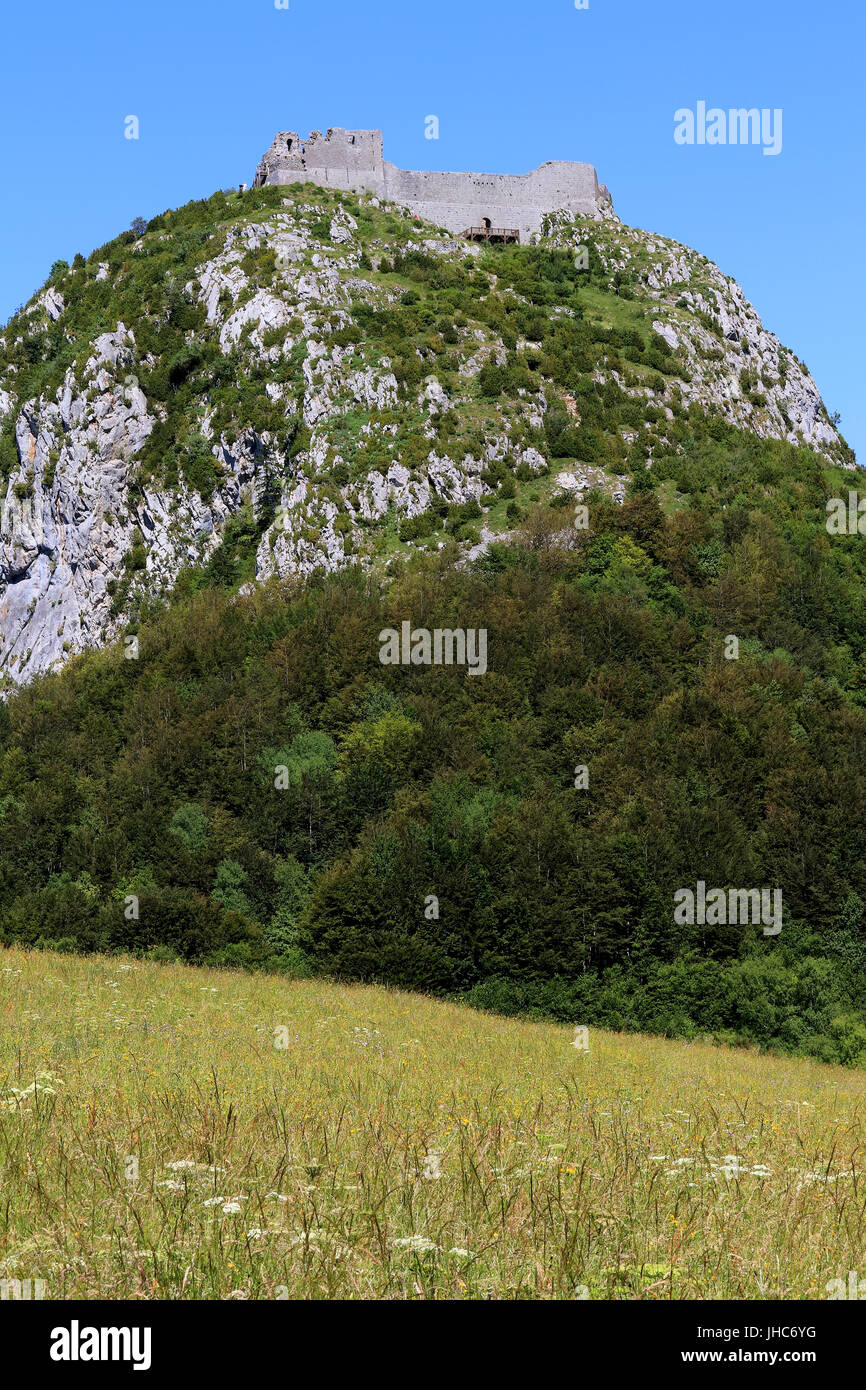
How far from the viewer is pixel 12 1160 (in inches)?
302

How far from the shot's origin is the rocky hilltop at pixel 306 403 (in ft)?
295

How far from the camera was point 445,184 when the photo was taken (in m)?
125

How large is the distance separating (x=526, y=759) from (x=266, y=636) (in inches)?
933

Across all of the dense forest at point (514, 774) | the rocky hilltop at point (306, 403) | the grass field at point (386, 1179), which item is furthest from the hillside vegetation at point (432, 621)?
the grass field at point (386, 1179)

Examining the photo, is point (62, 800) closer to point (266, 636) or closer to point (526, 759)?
point (266, 636)

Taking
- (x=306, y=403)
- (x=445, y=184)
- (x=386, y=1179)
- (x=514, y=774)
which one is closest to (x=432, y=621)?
(x=514, y=774)

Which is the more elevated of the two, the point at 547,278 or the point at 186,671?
the point at 547,278

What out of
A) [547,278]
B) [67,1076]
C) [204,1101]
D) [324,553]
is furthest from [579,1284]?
[547,278]

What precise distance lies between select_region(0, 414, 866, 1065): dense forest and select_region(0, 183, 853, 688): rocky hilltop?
4967 millimetres

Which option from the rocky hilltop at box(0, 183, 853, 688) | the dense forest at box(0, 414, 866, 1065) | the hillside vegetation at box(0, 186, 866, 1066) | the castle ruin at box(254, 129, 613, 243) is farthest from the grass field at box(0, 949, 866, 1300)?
the castle ruin at box(254, 129, 613, 243)

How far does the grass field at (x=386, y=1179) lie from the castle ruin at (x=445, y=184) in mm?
122936

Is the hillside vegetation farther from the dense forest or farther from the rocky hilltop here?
the rocky hilltop

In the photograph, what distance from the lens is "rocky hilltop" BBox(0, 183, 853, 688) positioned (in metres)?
90.0

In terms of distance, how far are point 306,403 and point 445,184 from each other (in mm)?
46088
